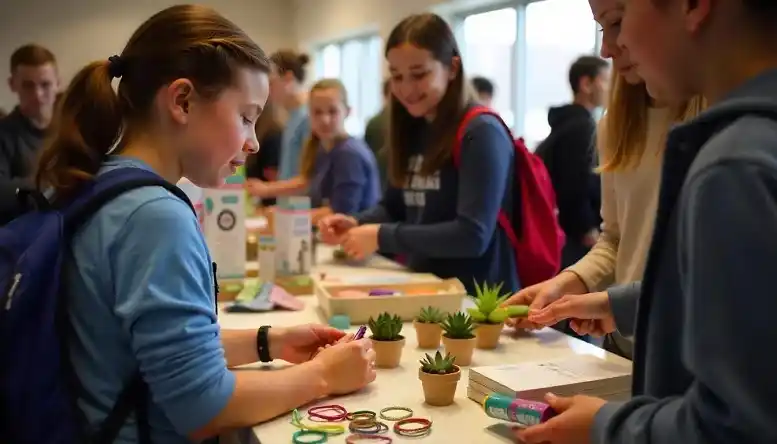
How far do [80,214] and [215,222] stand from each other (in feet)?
3.34

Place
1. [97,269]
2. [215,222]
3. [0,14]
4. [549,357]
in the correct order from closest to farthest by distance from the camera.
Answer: [97,269] < [549,357] < [215,222] < [0,14]

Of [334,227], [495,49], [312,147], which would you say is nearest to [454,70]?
[334,227]

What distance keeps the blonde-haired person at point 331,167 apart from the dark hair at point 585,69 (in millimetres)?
1132

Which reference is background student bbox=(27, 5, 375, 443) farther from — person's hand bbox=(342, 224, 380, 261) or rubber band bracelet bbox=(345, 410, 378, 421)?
person's hand bbox=(342, 224, 380, 261)

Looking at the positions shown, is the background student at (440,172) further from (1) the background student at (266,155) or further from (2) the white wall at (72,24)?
(2) the white wall at (72,24)

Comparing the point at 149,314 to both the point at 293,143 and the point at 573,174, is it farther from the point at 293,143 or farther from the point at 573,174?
the point at 293,143

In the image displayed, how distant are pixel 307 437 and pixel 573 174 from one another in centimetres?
269

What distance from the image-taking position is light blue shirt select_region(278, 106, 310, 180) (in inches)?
161

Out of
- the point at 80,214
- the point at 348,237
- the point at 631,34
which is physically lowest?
the point at 348,237

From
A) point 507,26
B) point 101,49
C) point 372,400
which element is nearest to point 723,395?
point 372,400

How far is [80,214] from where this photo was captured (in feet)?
3.22

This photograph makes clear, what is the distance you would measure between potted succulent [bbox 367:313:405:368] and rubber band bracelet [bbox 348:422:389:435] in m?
0.28

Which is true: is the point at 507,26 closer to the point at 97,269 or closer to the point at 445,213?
the point at 445,213

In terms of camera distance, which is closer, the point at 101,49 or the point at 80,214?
the point at 80,214
